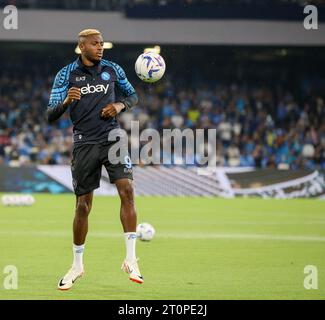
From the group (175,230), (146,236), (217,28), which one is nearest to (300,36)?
(217,28)

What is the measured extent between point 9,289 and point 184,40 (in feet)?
83.0

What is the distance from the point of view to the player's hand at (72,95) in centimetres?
1006

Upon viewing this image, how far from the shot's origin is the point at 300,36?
112ft

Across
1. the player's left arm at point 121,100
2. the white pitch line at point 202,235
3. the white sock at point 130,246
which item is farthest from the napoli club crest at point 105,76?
the white pitch line at point 202,235

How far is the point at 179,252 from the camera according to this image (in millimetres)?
14000

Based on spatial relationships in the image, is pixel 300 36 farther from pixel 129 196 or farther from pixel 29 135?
pixel 129 196

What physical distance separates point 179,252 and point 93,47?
475 cm

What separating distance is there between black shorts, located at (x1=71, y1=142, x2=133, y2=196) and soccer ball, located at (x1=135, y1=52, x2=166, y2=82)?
140 centimetres

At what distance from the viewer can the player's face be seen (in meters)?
10.2
